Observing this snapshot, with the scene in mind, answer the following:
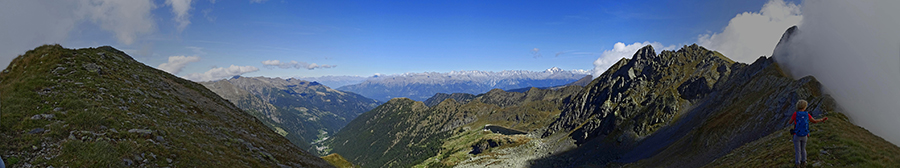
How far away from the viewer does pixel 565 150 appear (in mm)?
149000

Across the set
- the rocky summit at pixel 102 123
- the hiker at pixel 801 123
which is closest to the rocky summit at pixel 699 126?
the hiker at pixel 801 123

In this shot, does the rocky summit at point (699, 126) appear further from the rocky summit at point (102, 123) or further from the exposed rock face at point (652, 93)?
the rocky summit at point (102, 123)

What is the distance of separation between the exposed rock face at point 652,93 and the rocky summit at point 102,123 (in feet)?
419

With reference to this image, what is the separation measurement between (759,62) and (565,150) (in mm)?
74118

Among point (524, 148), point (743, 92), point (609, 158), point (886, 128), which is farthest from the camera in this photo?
point (524, 148)

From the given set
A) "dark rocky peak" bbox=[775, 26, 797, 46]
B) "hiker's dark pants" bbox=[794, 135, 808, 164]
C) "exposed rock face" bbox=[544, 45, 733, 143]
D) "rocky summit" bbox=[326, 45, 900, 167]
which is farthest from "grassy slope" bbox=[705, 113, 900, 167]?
"exposed rock face" bbox=[544, 45, 733, 143]

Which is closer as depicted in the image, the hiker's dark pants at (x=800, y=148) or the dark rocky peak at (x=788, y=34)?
the hiker's dark pants at (x=800, y=148)

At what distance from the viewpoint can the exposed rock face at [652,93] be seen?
408 feet

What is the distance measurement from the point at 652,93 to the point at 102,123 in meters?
180

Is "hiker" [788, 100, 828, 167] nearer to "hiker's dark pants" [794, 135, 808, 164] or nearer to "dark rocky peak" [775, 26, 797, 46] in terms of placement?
"hiker's dark pants" [794, 135, 808, 164]

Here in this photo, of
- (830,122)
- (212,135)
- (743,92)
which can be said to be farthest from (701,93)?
(212,135)

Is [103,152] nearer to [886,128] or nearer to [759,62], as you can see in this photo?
[886,128]

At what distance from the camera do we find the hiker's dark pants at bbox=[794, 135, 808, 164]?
19.1 meters

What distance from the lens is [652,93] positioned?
156 m
